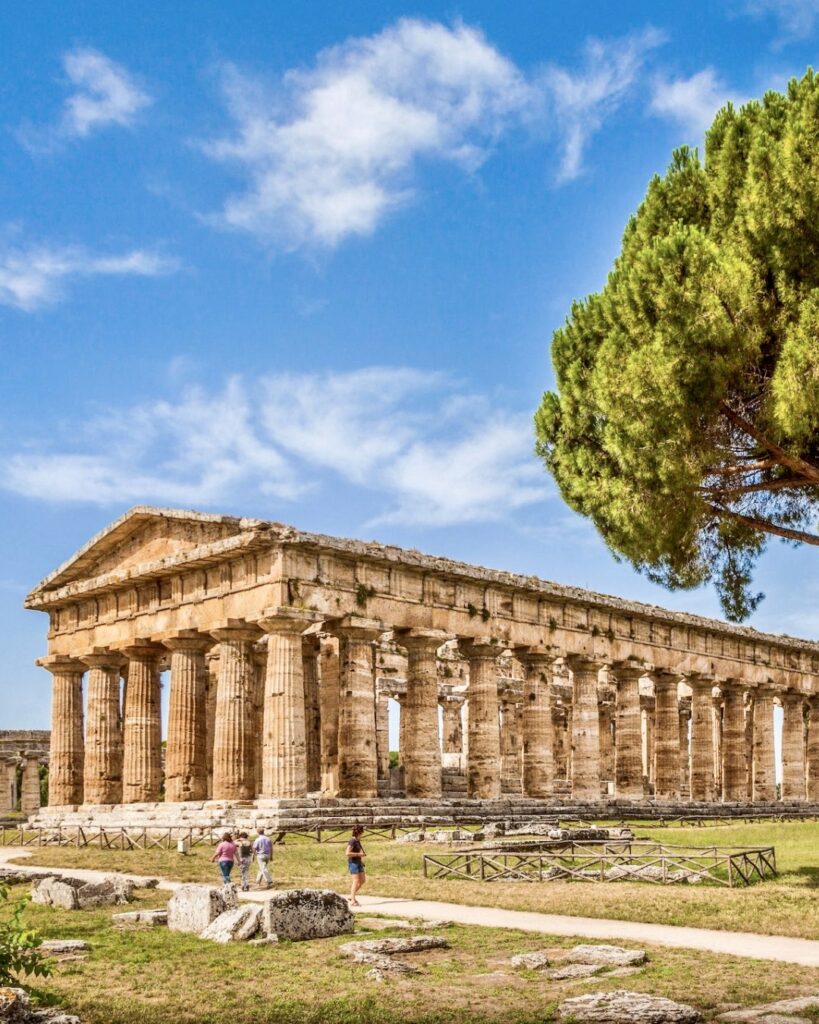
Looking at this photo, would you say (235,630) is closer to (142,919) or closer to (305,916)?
(142,919)

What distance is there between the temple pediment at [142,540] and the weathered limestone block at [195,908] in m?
16.4

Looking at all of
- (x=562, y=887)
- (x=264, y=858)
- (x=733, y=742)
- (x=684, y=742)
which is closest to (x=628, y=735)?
(x=733, y=742)

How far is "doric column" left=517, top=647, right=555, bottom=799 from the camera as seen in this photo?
38125 mm

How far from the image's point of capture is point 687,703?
195 ft

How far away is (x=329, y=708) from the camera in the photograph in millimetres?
36688

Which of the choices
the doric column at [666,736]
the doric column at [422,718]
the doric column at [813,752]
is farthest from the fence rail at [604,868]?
the doric column at [813,752]

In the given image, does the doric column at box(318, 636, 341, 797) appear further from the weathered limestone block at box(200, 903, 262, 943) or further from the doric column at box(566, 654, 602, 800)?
the weathered limestone block at box(200, 903, 262, 943)

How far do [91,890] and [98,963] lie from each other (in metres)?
5.06

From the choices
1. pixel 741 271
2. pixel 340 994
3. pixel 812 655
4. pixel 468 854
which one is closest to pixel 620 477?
pixel 741 271

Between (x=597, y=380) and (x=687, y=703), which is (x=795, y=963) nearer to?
(x=597, y=380)

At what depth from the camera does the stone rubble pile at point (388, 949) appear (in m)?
12.4

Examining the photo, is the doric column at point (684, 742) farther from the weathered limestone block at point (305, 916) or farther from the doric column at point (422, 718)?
the weathered limestone block at point (305, 916)

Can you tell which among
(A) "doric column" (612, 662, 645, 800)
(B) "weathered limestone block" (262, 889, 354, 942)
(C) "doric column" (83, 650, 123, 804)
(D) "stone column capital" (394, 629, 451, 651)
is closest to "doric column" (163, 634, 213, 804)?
(C) "doric column" (83, 650, 123, 804)

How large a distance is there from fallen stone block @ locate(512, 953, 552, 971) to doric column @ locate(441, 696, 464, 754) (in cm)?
3564
